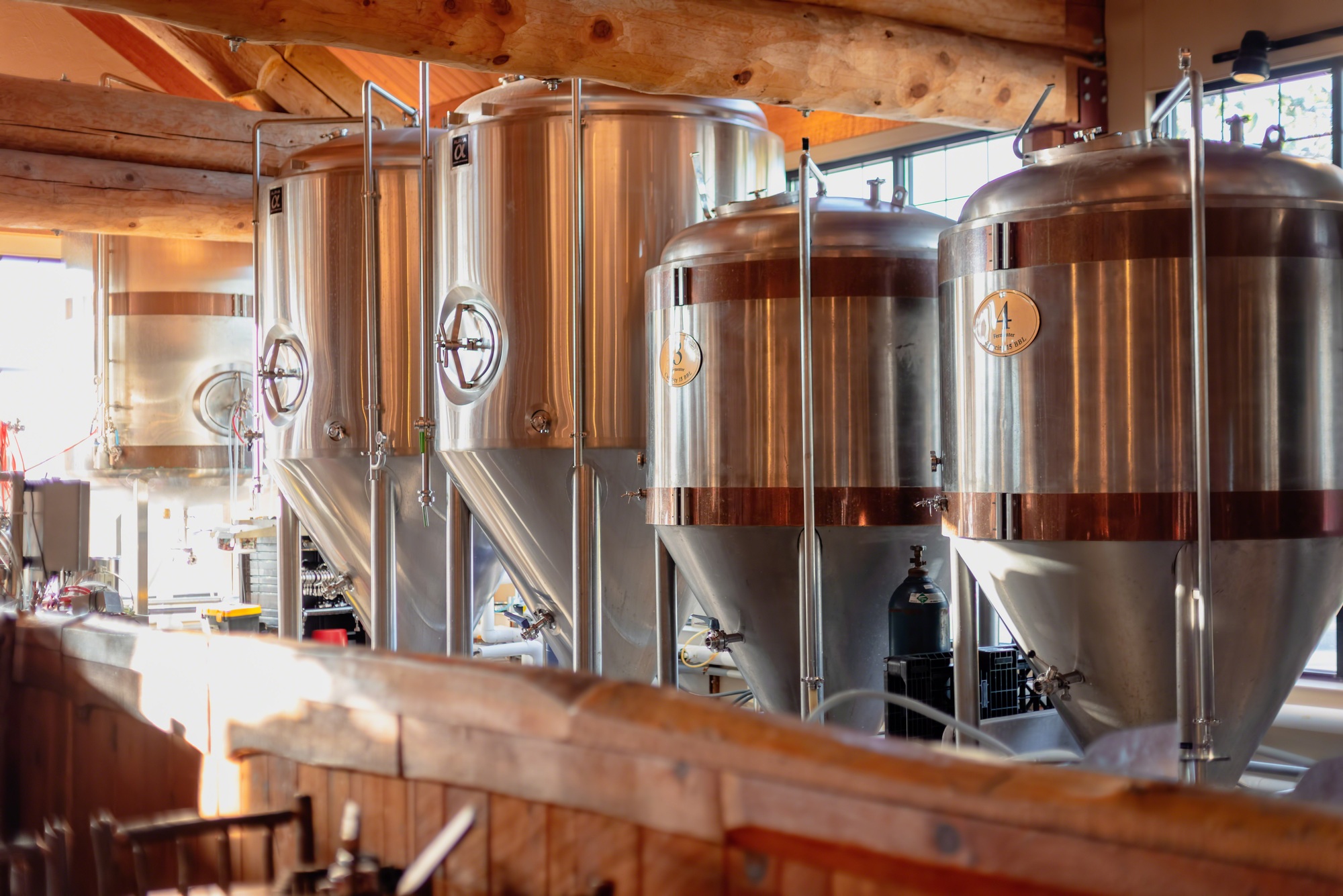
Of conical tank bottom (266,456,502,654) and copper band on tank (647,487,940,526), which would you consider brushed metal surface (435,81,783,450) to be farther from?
conical tank bottom (266,456,502,654)

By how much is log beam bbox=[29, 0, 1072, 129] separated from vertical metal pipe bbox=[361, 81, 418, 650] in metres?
1.47

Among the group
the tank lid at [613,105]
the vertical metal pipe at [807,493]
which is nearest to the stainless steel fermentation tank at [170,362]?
the tank lid at [613,105]

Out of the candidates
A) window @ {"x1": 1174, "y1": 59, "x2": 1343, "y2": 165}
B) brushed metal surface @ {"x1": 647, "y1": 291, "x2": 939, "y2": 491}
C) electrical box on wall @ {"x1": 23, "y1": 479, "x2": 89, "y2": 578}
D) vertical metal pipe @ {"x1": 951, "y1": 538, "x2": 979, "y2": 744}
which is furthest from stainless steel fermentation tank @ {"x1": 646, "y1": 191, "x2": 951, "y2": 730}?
electrical box on wall @ {"x1": 23, "y1": 479, "x2": 89, "y2": 578}

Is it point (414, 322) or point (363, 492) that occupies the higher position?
point (414, 322)

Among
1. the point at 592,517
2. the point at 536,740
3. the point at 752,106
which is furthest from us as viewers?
the point at 752,106

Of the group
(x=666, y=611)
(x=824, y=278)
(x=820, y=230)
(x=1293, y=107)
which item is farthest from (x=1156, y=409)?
(x=1293, y=107)

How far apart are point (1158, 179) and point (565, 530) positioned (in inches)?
105

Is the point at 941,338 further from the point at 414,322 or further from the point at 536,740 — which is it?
the point at 414,322

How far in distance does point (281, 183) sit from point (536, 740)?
5441 mm

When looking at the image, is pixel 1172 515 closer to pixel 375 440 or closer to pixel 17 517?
pixel 375 440

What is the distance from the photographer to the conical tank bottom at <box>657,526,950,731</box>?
4.21 meters

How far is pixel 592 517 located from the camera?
16.3 ft

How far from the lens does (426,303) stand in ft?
17.7

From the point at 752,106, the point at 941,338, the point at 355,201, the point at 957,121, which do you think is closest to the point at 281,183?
the point at 355,201
